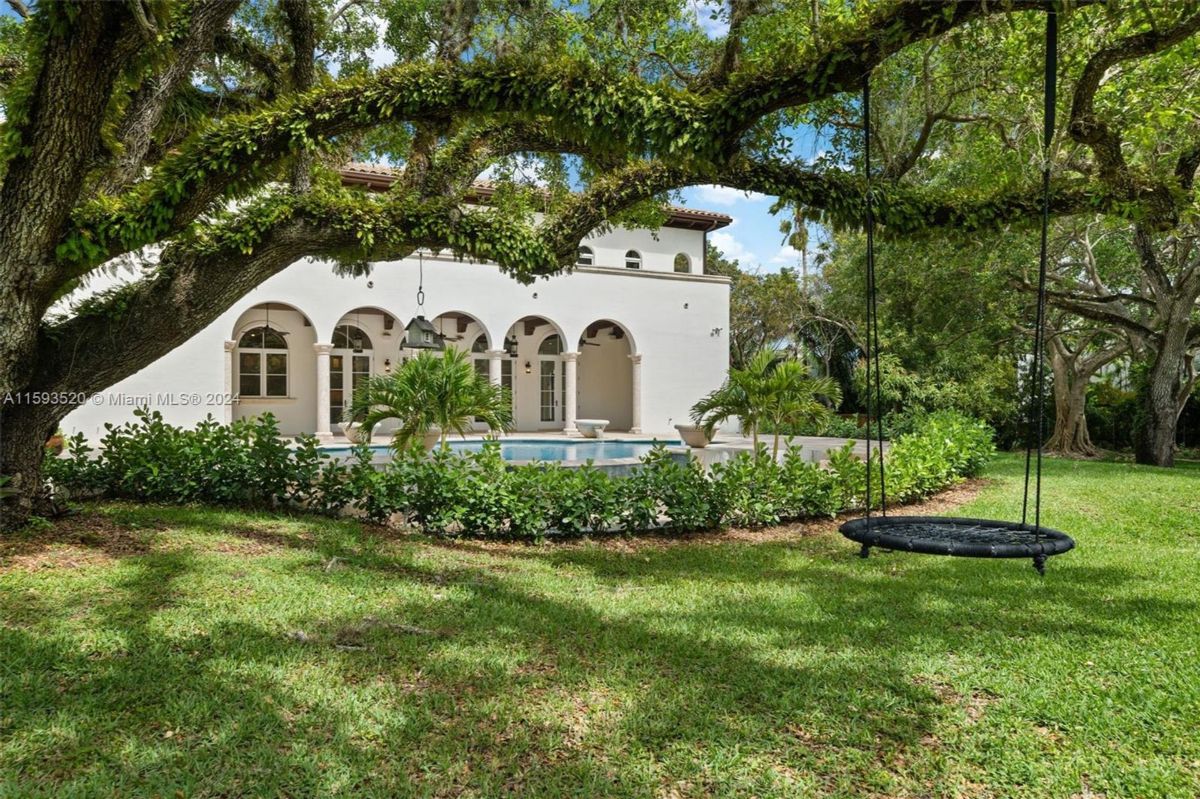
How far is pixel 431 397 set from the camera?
8.46 m

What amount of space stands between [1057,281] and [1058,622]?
52.9 feet

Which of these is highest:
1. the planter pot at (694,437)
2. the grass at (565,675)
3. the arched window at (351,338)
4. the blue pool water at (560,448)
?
the arched window at (351,338)

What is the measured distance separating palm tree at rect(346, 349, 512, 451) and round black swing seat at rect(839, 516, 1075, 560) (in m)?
5.11

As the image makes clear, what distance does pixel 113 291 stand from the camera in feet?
22.1

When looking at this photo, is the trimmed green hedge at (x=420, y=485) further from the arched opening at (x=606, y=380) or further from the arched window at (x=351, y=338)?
the arched opening at (x=606, y=380)

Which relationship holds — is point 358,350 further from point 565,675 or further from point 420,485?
point 565,675

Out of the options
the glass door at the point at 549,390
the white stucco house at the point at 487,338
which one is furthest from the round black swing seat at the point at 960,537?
the glass door at the point at 549,390

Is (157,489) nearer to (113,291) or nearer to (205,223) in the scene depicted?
(113,291)

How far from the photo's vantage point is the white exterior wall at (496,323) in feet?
51.6

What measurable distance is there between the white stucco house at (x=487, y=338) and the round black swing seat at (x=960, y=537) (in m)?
11.8

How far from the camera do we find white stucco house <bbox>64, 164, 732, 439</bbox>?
52.7ft

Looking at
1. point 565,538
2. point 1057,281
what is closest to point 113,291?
point 565,538

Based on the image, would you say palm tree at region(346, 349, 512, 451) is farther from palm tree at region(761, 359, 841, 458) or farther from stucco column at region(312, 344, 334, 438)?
stucco column at region(312, 344, 334, 438)

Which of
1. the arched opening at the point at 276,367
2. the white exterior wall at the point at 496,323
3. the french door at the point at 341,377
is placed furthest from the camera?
the french door at the point at 341,377
